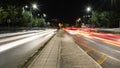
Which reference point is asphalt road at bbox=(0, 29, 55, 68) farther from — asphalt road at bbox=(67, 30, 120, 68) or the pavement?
asphalt road at bbox=(67, 30, 120, 68)

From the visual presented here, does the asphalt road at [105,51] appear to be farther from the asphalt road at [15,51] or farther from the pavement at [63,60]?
the asphalt road at [15,51]

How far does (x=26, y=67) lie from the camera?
10570 millimetres

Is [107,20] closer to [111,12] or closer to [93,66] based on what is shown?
[111,12]

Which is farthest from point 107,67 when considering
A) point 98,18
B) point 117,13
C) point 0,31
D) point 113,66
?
point 98,18

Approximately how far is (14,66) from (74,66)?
2.82 metres

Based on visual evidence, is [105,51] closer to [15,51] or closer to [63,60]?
[63,60]

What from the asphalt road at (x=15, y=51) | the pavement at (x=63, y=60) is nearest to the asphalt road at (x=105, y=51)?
the pavement at (x=63, y=60)

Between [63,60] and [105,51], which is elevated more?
[63,60]

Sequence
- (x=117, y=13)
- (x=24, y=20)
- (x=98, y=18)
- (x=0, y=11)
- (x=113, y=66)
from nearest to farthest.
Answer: (x=113, y=66), (x=0, y=11), (x=24, y=20), (x=117, y=13), (x=98, y=18)

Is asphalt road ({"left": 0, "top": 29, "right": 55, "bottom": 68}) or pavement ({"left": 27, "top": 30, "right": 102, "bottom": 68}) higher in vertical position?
pavement ({"left": 27, "top": 30, "right": 102, "bottom": 68})

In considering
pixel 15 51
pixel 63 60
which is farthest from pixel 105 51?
pixel 15 51

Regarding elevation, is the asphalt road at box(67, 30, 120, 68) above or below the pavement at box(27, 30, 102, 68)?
below

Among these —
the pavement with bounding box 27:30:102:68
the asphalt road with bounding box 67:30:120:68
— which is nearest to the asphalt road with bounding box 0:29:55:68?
the pavement with bounding box 27:30:102:68

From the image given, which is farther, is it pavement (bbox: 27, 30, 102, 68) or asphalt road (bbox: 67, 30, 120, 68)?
asphalt road (bbox: 67, 30, 120, 68)
